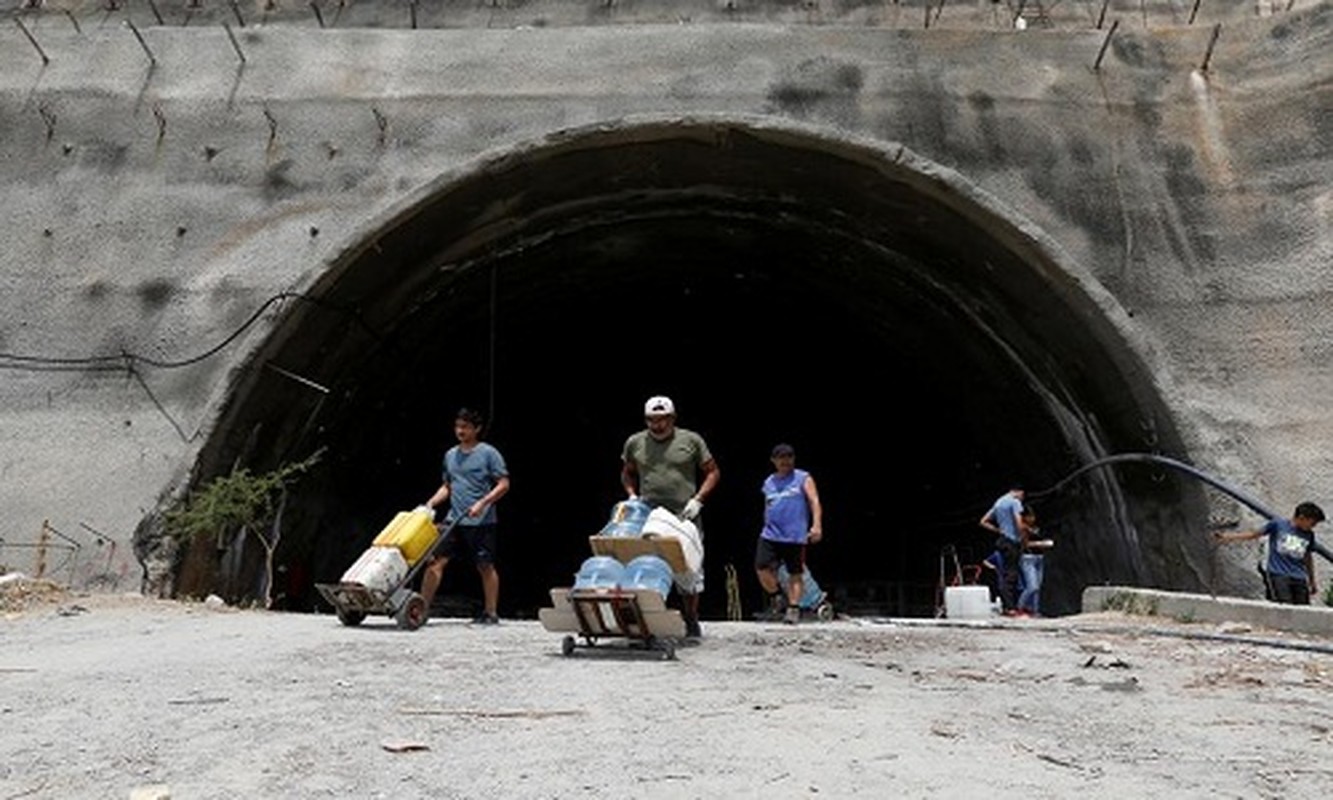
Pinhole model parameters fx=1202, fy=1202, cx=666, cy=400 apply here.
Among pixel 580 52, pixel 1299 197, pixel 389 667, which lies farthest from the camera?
pixel 580 52

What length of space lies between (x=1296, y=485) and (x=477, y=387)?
9.94 metres

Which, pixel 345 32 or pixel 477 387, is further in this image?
pixel 477 387

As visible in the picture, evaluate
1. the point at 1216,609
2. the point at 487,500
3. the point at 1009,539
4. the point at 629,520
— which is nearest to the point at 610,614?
the point at 629,520

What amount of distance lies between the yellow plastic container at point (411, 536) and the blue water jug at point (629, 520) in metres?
1.77

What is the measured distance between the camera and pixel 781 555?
29.3 ft

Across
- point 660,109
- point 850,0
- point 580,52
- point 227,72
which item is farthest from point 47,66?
point 850,0

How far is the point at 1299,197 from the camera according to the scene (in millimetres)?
10664

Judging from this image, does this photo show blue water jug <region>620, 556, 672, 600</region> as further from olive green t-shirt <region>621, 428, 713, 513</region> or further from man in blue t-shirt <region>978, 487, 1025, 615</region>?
man in blue t-shirt <region>978, 487, 1025, 615</region>

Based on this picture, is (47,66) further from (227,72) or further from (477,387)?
(477,387)

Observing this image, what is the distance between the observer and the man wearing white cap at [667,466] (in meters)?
7.13

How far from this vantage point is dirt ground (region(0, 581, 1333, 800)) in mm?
3467

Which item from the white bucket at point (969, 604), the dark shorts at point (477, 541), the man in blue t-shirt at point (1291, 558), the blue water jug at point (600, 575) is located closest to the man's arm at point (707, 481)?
the blue water jug at point (600, 575)

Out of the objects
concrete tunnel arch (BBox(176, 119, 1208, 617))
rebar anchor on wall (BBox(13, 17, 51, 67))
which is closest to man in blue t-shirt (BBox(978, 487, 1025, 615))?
concrete tunnel arch (BBox(176, 119, 1208, 617))

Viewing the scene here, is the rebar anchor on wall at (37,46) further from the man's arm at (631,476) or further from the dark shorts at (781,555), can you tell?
the dark shorts at (781,555)
